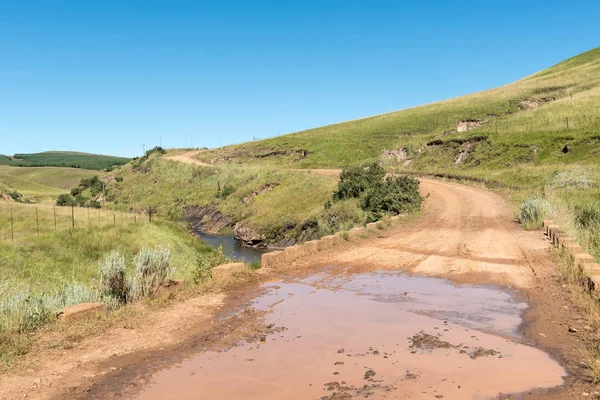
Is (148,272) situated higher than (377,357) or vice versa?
(148,272)

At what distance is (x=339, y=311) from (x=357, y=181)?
2291 centimetres

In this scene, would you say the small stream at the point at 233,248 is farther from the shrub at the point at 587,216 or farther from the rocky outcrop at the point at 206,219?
the shrub at the point at 587,216

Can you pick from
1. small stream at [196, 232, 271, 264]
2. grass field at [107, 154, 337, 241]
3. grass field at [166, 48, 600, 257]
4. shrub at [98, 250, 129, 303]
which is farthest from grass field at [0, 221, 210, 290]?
grass field at [166, 48, 600, 257]

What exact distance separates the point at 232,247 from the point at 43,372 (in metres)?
29.3

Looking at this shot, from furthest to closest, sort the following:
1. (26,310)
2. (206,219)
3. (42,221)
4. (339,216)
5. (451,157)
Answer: (451,157), (206,219), (42,221), (339,216), (26,310)

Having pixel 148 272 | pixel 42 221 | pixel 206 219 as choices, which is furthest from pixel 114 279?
pixel 206 219

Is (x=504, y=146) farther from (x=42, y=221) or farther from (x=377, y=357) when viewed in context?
(x=377, y=357)

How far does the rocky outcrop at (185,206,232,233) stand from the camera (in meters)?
43.3

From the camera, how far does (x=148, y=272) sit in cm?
1045

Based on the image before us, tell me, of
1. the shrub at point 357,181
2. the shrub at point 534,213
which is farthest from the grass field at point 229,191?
the shrub at point 534,213

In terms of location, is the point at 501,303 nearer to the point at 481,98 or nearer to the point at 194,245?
the point at 194,245

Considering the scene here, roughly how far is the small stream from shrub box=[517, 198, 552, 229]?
1517 cm

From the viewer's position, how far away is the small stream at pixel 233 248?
3023 centimetres

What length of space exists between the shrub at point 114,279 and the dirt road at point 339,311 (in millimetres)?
1932
